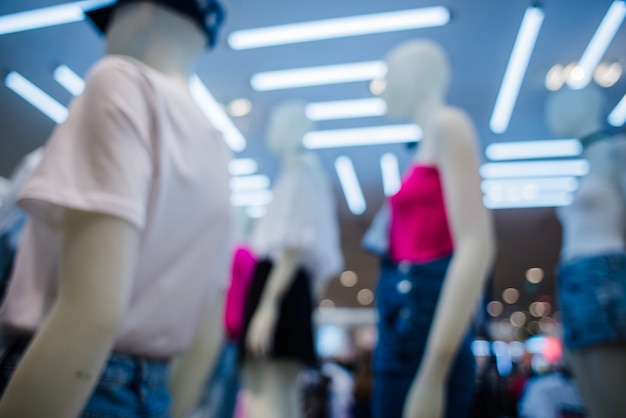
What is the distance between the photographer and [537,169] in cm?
155

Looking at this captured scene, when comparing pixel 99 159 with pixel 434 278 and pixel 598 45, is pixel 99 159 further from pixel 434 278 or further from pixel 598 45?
pixel 598 45

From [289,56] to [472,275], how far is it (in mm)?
2554

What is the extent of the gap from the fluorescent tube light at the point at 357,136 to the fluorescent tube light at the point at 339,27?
110 cm

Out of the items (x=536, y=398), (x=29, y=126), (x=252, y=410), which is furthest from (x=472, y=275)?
(x=536, y=398)

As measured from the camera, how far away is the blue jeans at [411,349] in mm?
1085

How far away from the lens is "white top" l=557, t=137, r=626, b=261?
3.93 ft

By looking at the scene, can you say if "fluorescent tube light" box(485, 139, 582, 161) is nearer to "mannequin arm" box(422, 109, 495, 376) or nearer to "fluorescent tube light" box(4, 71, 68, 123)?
"mannequin arm" box(422, 109, 495, 376)

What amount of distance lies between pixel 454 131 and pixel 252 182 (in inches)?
120

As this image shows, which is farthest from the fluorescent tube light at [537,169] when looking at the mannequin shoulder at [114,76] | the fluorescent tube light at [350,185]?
the fluorescent tube light at [350,185]

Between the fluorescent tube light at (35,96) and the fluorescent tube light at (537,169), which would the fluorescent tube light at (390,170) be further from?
the fluorescent tube light at (35,96)

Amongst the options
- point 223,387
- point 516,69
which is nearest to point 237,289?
point 223,387

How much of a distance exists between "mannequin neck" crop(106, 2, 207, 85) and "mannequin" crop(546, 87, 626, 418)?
1117 millimetres

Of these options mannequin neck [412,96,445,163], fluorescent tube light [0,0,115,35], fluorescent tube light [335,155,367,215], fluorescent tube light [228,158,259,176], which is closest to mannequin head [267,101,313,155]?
mannequin neck [412,96,445,163]

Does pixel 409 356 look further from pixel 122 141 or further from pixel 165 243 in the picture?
pixel 122 141
